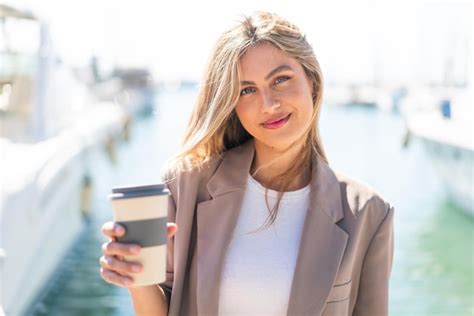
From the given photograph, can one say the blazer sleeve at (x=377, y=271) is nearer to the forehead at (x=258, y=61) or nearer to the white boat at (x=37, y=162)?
the forehead at (x=258, y=61)

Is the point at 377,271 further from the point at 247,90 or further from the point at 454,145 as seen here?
the point at 454,145

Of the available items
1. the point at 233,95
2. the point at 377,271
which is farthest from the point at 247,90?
the point at 377,271

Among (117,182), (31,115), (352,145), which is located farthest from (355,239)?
(352,145)

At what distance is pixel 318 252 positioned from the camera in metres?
1.85

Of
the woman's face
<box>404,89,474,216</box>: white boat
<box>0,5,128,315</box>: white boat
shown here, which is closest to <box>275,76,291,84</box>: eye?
the woman's face

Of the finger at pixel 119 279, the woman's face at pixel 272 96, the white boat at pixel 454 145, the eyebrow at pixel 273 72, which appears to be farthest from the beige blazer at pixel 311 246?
the white boat at pixel 454 145

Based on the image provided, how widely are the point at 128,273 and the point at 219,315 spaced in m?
0.50

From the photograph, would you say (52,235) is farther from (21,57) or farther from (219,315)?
(219,315)

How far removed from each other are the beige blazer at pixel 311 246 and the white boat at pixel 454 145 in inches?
319

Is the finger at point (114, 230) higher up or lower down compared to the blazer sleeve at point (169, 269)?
higher up

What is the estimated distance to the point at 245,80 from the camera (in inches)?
72.6

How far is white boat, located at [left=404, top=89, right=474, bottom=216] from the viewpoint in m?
10.2

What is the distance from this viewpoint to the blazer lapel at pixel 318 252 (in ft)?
5.93

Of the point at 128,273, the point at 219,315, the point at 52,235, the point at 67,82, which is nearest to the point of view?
the point at 128,273
